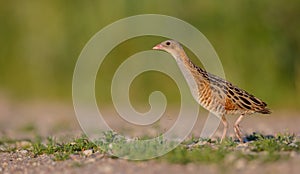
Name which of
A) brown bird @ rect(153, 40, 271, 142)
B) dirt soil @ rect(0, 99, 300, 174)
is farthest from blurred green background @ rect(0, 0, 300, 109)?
brown bird @ rect(153, 40, 271, 142)

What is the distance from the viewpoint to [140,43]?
49.7ft

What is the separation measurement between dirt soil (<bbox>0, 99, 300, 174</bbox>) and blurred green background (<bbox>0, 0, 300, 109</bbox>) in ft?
1.93

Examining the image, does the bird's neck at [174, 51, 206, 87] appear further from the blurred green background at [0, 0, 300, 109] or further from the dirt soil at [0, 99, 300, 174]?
the blurred green background at [0, 0, 300, 109]

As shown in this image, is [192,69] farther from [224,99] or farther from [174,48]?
[224,99]

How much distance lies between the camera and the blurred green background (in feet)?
46.0

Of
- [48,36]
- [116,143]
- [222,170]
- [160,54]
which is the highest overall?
[48,36]

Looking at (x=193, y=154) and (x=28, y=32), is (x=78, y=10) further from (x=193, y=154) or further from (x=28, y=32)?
(x=193, y=154)

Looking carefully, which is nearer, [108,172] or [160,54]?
[108,172]

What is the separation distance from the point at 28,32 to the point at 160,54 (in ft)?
14.1

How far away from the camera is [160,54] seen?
45.7 ft

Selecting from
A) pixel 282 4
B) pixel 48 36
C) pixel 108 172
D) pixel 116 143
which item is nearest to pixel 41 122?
pixel 48 36

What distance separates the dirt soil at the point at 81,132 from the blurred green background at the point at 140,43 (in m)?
0.59

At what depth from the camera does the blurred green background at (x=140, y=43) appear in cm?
1402

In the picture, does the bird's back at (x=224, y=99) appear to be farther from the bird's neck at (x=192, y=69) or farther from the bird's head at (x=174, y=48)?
the bird's head at (x=174, y=48)
